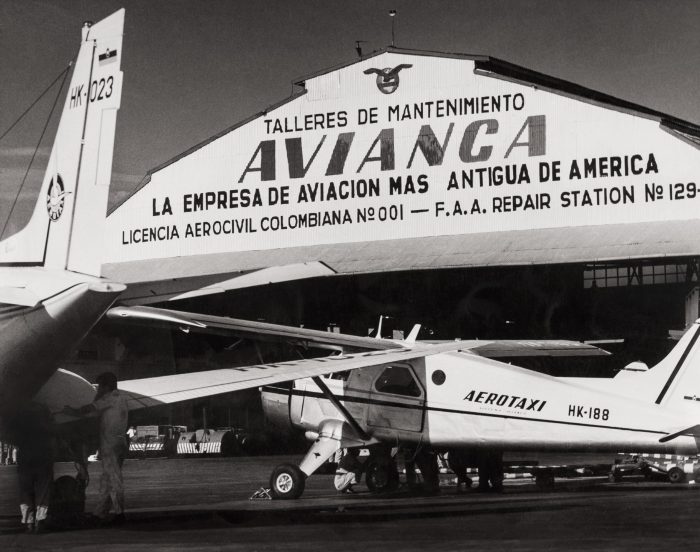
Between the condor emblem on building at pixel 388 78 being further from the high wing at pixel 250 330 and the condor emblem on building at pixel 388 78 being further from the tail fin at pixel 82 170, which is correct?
the tail fin at pixel 82 170

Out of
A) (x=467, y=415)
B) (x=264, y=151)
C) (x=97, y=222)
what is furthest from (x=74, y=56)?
(x=264, y=151)

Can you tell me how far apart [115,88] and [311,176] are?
77.4 feet

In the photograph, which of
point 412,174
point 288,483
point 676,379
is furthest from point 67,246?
point 412,174

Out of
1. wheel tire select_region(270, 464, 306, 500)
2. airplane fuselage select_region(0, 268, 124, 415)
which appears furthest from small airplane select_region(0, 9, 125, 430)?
wheel tire select_region(270, 464, 306, 500)

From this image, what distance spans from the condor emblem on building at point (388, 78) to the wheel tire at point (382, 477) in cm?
1811

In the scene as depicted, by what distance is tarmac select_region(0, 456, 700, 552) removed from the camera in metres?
8.34

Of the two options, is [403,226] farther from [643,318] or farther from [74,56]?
[74,56]

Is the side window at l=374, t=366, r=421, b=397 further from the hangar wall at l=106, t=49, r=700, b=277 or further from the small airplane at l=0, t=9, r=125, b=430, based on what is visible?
the hangar wall at l=106, t=49, r=700, b=277

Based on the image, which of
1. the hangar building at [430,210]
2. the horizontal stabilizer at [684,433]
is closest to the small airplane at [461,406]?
the horizontal stabilizer at [684,433]

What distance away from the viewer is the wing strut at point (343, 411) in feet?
49.3

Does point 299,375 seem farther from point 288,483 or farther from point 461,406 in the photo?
point 461,406

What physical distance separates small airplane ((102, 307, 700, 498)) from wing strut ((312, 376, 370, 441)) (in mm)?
21

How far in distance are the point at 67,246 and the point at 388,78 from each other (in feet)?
79.0

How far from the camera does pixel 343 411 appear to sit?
1527 cm
